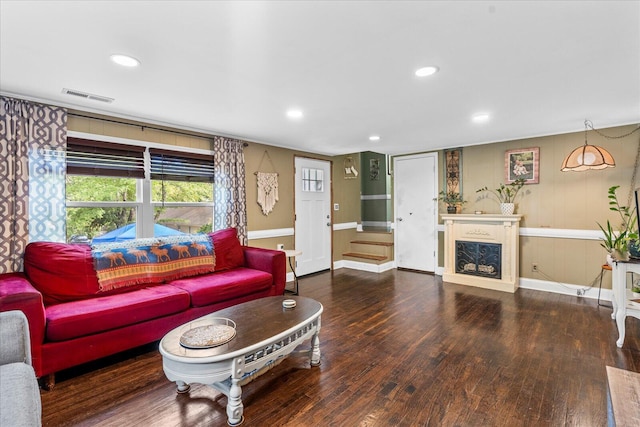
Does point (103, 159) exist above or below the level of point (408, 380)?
above

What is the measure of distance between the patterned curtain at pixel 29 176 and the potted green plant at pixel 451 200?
491 centimetres

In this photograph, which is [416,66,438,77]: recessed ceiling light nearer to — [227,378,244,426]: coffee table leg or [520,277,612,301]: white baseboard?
[227,378,244,426]: coffee table leg

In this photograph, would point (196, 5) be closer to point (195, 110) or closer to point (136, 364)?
point (195, 110)

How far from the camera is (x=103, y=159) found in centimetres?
317

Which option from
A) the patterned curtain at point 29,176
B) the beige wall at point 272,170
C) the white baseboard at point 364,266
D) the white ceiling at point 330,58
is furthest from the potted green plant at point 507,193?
the patterned curtain at point 29,176

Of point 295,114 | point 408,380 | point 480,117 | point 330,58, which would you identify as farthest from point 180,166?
point 480,117

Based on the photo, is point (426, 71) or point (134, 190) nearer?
point (426, 71)

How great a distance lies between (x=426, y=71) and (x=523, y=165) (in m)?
3.11

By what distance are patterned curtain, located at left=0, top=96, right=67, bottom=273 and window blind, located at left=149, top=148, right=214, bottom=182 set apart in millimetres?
856

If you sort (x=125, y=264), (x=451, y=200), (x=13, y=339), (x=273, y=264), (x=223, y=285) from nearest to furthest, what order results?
(x=13, y=339) < (x=125, y=264) < (x=223, y=285) < (x=273, y=264) < (x=451, y=200)

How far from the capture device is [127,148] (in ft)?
10.8

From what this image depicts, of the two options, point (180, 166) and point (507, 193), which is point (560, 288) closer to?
point (507, 193)

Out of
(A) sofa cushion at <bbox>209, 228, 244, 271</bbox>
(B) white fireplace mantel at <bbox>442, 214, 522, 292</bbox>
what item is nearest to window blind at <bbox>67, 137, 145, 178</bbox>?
(A) sofa cushion at <bbox>209, 228, 244, 271</bbox>

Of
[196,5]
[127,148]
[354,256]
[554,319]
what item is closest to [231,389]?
[196,5]
